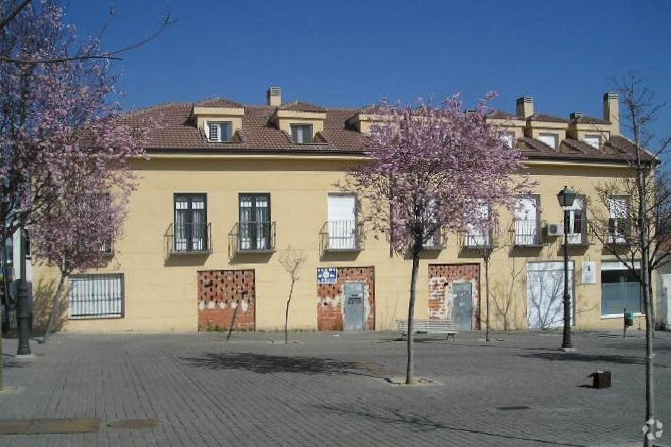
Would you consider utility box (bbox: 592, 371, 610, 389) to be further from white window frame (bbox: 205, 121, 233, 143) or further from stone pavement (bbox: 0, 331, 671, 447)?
white window frame (bbox: 205, 121, 233, 143)

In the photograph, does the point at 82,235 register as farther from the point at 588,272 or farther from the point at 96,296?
the point at 588,272

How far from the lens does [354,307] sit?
30750mm

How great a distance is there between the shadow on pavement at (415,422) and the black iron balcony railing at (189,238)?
17395 millimetres

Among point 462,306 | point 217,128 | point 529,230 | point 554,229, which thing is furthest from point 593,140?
point 217,128

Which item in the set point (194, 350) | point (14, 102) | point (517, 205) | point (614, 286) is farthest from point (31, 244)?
point (614, 286)

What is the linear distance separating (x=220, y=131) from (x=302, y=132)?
333cm

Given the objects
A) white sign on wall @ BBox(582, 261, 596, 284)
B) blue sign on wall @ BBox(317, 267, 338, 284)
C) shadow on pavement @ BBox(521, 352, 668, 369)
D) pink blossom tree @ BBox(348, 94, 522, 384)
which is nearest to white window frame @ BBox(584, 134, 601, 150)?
white sign on wall @ BBox(582, 261, 596, 284)

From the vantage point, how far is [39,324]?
2722 cm

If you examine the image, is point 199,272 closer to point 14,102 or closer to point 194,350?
point 194,350

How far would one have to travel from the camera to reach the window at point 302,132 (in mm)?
31359

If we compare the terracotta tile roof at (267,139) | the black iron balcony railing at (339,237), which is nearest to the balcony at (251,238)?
the black iron balcony railing at (339,237)

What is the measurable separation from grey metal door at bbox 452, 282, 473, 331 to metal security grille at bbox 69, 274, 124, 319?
13.3 metres

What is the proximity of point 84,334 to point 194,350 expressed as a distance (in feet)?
25.0

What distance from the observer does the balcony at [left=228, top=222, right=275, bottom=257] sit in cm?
2917
